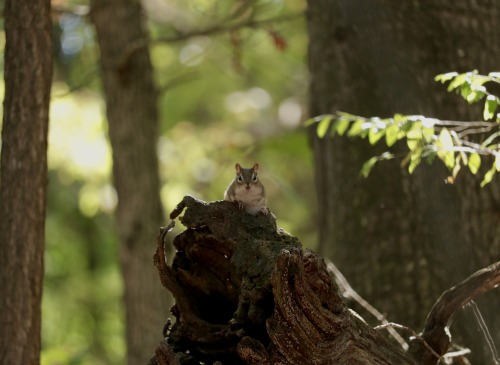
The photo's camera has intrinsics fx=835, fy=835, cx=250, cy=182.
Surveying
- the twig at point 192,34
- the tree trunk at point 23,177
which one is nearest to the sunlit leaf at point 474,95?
the tree trunk at point 23,177

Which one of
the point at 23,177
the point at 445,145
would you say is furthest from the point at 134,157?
the point at 445,145

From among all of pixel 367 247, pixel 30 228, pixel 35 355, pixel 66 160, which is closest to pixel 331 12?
pixel 367 247

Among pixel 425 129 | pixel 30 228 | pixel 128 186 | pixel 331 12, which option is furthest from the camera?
pixel 128 186

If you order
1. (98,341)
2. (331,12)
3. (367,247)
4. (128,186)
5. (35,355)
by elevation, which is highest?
(331,12)

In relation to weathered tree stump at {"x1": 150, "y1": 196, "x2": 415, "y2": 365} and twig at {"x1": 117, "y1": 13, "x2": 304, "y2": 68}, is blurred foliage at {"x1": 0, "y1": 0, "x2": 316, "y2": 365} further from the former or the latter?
weathered tree stump at {"x1": 150, "y1": 196, "x2": 415, "y2": 365}

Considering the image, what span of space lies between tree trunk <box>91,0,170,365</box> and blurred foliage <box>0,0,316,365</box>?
2368 millimetres

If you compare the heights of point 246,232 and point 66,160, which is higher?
point 66,160

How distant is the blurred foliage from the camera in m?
10.9

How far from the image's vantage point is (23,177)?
14.4 ft

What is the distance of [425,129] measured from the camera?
3.64m

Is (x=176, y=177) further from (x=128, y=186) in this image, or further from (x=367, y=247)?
(x=367, y=247)

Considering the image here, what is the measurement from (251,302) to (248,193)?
1085mm

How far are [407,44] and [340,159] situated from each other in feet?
3.03

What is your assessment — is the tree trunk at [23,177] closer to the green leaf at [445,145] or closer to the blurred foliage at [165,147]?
the green leaf at [445,145]
